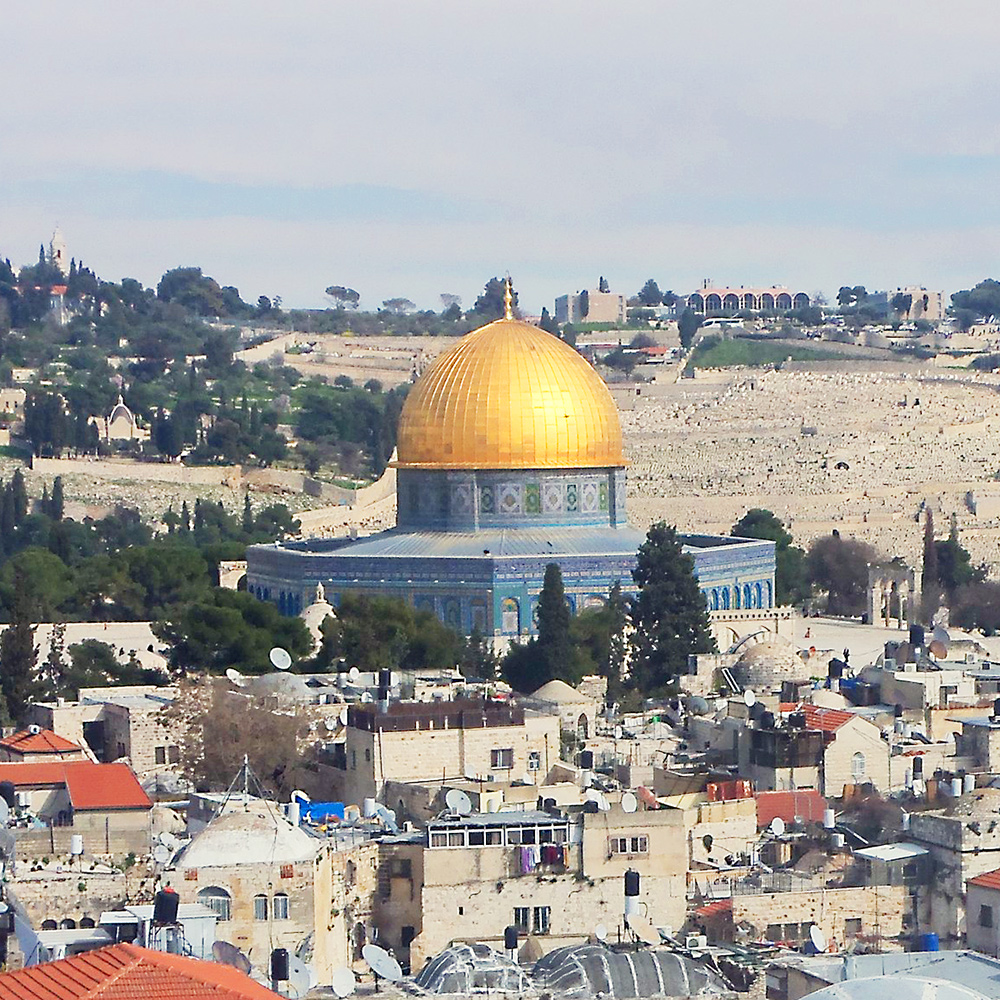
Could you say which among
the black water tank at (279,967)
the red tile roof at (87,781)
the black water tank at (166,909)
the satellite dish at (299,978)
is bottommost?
the red tile roof at (87,781)

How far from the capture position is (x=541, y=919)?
21516mm

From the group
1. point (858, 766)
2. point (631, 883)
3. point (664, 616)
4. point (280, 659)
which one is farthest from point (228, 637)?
point (631, 883)

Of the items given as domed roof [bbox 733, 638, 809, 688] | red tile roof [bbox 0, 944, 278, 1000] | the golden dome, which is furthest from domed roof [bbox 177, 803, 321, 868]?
the golden dome

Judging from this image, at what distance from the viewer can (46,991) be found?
1435cm

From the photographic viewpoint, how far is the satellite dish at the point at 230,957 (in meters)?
17.7

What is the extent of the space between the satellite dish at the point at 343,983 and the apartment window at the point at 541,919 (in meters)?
3.16

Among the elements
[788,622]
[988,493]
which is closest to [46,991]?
[788,622]

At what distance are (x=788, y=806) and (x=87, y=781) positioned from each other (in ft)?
16.0

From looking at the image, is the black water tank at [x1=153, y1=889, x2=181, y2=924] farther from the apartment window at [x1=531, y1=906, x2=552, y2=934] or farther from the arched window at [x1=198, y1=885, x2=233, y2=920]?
the apartment window at [x1=531, y1=906, x2=552, y2=934]

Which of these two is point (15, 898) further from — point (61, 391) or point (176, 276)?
point (176, 276)

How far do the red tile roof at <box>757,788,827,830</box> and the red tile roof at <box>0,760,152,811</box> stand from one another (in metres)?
4.26

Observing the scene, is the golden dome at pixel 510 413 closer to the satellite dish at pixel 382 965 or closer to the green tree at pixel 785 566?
the green tree at pixel 785 566

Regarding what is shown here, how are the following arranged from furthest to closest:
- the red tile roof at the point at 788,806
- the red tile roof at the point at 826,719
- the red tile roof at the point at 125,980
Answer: the red tile roof at the point at 826,719, the red tile roof at the point at 788,806, the red tile roof at the point at 125,980

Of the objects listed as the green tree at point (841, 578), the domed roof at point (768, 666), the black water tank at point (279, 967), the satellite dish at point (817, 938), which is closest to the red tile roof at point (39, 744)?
the domed roof at point (768, 666)
